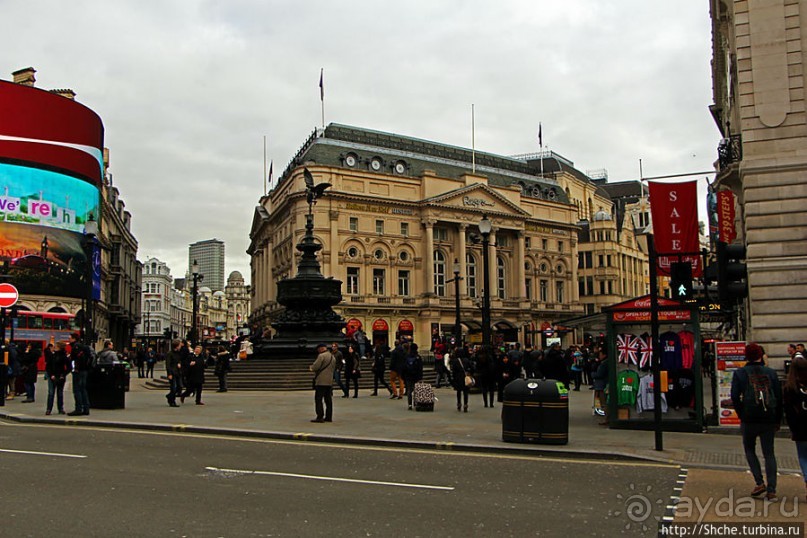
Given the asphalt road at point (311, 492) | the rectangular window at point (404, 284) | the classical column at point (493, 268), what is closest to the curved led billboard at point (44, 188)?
A: the rectangular window at point (404, 284)

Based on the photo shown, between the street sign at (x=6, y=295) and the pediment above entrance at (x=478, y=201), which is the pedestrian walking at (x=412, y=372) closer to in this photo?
the street sign at (x=6, y=295)

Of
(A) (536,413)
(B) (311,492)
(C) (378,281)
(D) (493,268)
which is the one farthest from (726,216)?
(D) (493,268)

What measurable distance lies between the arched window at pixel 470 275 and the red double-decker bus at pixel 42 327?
3768 cm

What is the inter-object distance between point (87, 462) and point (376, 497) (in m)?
4.94

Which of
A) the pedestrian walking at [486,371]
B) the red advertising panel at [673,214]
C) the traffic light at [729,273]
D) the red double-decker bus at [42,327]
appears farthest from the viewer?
the red double-decker bus at [42,327]

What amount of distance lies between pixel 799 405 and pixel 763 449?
91 cm

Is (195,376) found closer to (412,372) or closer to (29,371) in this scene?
(29,371)

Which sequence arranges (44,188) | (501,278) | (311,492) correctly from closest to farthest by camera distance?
1. (311,492)
2. (44,188)
3. (501,278)

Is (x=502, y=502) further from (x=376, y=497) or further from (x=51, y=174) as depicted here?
(x=51, y=174)

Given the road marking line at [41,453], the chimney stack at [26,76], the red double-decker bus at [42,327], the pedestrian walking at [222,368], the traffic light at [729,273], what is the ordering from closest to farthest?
the road marking line at [41,453], the traffic light at [729,273], the pedestrian walking at [222,368], the red double-decker bus at [42,327], the chimney stack at [26,76]

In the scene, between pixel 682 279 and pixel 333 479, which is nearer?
pixel 333 479

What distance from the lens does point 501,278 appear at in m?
81.4

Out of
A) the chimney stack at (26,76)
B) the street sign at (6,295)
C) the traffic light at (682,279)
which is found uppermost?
the chimney stack at (26,76)

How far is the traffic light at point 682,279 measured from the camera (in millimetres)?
13062
